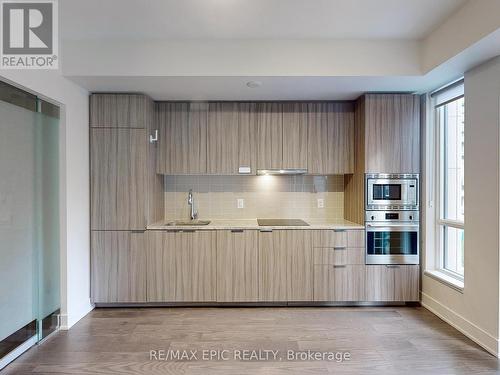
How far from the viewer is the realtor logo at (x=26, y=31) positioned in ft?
8.05

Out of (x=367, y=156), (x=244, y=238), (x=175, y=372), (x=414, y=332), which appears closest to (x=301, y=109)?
(x=367, y=156)

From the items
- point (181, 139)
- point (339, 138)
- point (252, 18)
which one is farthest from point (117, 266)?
point (339, 138)

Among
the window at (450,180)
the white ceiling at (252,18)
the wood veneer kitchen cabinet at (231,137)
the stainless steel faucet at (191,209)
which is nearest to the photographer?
the white ceiling at (252,18)

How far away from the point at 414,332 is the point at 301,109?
259 cm

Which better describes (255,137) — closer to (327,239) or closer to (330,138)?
(330,138)

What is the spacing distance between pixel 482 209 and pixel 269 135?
2.21 metres

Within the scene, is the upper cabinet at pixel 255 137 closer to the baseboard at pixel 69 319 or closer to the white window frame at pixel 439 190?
the white window frame at pixel 439 190

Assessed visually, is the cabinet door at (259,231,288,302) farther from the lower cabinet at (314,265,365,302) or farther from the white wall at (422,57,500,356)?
the white wall at (422,57,500,356)

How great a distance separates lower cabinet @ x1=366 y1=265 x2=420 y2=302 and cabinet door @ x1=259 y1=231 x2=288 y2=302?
93 cm

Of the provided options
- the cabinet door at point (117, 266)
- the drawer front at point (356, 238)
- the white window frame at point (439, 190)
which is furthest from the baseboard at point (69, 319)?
the white window frame at point (439, 190)

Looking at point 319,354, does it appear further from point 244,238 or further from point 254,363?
point 244,238

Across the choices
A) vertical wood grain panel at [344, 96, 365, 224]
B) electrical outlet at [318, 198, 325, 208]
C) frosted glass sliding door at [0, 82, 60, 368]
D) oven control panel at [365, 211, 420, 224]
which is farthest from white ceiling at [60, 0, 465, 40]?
electrical outlet at [318, 198, 325, 208]

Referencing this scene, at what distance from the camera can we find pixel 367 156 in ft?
11.6

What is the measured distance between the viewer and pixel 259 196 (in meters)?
4.22
